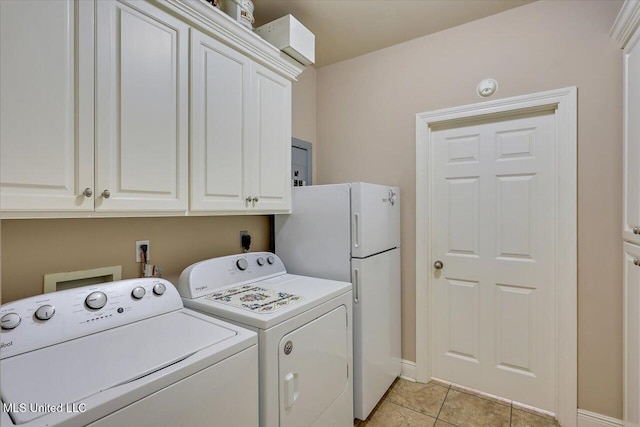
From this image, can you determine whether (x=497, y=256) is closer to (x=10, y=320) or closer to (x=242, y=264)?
(x=242, y=264)

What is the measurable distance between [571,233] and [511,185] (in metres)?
0.45

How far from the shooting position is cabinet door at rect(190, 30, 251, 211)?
146cm

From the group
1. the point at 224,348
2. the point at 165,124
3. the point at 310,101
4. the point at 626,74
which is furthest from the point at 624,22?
the point at 224,348

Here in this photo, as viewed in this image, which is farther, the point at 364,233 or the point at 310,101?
the point at 310,101

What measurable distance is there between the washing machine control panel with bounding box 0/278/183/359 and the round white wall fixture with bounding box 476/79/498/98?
2286 millimetres

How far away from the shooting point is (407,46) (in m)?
2.42

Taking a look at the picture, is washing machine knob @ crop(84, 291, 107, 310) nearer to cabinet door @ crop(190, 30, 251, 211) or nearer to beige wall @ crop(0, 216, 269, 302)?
beige wall @ crop(0, 216, 269, 302)

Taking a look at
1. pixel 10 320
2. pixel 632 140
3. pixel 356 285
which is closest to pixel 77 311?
pixel 10 320

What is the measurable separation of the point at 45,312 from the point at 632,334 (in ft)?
8.63

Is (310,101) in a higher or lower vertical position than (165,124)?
higher

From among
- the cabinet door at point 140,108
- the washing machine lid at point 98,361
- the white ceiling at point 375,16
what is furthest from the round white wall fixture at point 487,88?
the washing machine lid at point 98,361

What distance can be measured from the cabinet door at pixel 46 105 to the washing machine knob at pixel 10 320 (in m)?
0.36

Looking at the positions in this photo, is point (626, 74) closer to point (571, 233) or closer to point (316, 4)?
point (571, 233)

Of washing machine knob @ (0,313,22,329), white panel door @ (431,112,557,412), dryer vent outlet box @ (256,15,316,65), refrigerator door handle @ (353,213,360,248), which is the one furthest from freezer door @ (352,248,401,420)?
washing machine knob @ (0,313,22,329)
